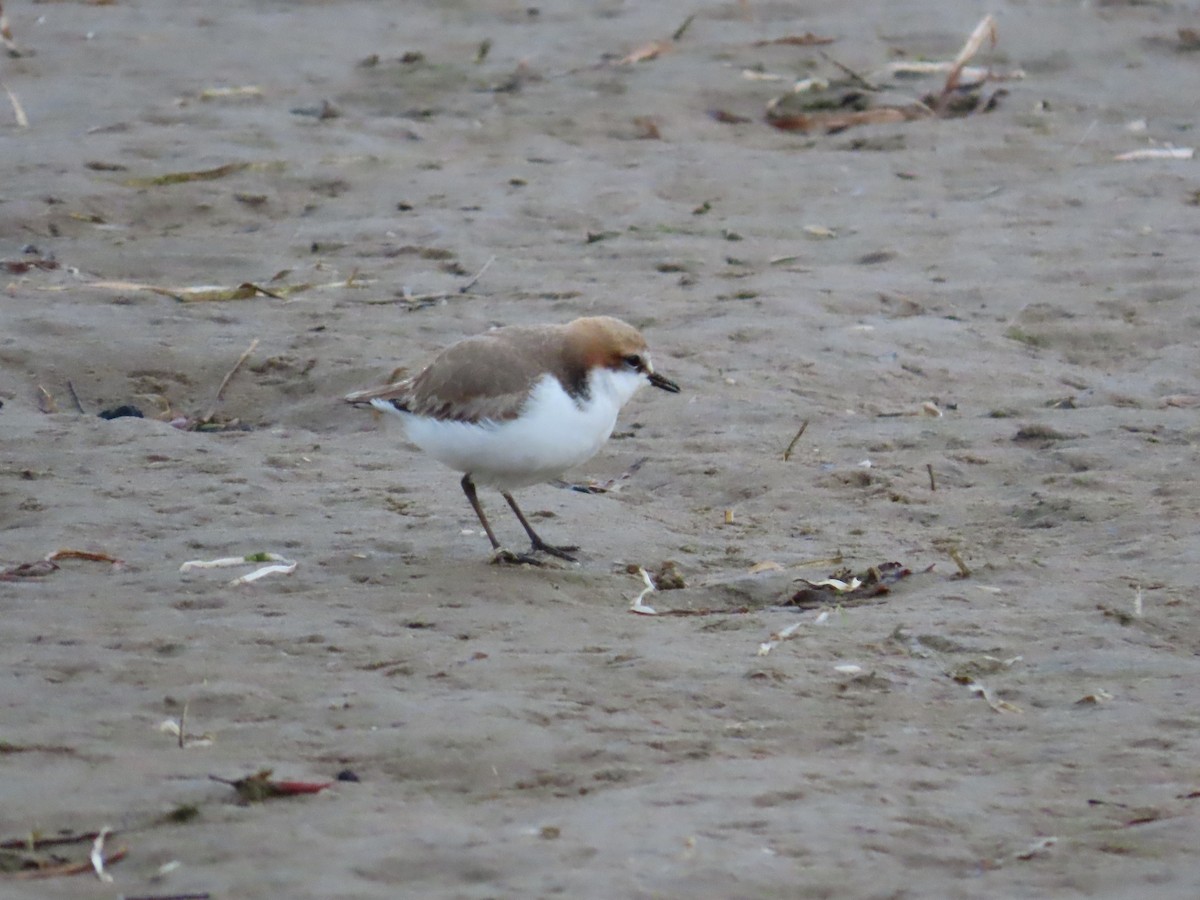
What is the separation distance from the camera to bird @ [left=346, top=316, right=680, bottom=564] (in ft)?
18.9

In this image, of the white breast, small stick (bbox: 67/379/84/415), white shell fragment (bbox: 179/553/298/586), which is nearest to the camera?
white shell fragment (bbox: 179/553/298/586)

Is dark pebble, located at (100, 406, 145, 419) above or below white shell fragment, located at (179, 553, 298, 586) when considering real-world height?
below

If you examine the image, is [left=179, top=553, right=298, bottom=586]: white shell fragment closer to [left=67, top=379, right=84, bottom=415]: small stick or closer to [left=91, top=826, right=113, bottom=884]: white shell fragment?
[left=91, top=826, right=113, bottom=884]: white shell fragment

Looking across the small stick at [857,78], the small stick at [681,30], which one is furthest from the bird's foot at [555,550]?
the small stick at [681,30]

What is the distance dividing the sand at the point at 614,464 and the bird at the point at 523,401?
0.35m

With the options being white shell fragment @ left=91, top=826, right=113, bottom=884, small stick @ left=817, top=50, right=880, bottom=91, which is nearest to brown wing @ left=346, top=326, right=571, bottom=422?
white shell fragment @ left=91, top=826, right=113, bottom=884

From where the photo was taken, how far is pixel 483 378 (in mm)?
5875

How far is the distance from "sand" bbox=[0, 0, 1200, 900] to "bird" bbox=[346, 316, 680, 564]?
1.15 feet

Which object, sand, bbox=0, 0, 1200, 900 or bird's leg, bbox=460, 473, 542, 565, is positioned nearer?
sand, bbox=0, 0, 1200, 900

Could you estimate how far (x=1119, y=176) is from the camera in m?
10.4

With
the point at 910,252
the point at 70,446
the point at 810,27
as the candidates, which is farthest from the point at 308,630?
the point at 810,27

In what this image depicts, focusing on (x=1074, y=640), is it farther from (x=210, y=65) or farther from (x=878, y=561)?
(x=210, y=65)

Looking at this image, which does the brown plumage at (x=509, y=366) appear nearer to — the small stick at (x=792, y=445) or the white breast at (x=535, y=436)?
the white breast at (x=535, y=436)

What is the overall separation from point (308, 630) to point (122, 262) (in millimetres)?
4386
